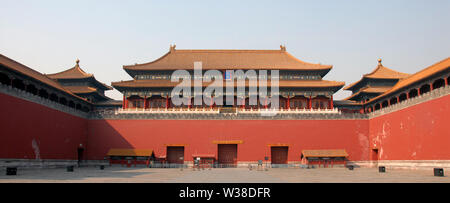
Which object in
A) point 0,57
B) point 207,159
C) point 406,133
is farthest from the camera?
point 207,159

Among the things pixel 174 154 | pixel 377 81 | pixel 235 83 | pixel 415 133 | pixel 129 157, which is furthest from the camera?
pixel 377 81

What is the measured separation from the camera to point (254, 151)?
34219 millimetres

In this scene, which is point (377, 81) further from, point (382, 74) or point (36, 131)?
point (36, 131)

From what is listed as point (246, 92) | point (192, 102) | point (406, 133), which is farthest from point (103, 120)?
point (406, 133)

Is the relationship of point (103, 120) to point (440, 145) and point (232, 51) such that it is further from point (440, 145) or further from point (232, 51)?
point (440, 145)

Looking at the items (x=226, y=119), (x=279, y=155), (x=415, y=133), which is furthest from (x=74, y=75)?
(x=415, y=133)

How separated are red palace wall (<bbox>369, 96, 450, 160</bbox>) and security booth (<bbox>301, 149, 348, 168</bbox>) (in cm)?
327

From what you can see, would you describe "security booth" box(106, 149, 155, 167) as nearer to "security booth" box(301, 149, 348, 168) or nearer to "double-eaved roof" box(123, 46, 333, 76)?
"double-eaved roof" box(123, 46, 333, 76)

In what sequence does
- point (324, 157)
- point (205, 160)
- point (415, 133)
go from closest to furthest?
point (415, 133)
point (205, 160)
point (324, 157)

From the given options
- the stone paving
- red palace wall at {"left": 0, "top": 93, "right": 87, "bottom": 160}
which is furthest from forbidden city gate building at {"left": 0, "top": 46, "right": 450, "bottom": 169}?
the stone paving

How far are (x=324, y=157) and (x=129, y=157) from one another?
59.6ft

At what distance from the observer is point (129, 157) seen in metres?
33.4

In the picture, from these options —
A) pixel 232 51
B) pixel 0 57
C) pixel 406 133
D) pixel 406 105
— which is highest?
pixel 232 51

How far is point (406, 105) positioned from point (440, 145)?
5.05 metres
